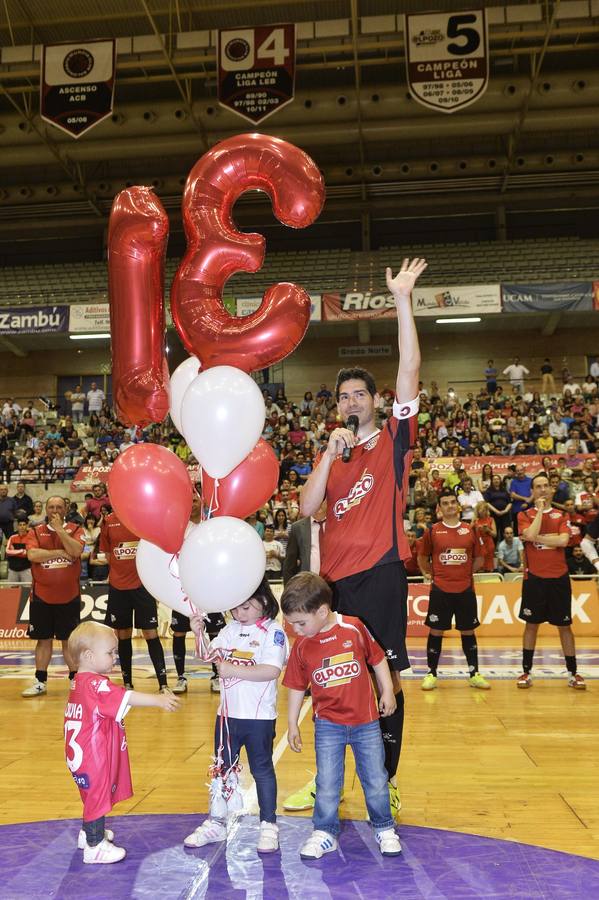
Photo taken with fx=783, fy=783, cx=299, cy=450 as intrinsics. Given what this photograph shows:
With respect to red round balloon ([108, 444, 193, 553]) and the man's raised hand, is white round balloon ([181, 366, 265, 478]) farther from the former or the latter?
the man's raised hand

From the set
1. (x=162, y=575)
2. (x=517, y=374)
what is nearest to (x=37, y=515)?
(x=162, y=575)

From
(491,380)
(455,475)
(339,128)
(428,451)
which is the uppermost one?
(339,128)

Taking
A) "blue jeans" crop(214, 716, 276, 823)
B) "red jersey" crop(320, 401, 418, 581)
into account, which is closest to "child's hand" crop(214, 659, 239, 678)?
"blue jeans" crop(214, 716, 276, 823)

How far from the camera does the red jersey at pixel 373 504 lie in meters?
3.57

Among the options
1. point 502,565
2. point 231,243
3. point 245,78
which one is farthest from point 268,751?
point 245,78

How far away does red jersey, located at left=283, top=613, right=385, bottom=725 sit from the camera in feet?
10.9

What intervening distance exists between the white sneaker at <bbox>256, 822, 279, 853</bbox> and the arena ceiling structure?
17.2 meters

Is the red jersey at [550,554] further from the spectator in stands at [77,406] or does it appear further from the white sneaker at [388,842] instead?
the spectator in stands at [77,406]

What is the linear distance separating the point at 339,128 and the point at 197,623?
797 inches

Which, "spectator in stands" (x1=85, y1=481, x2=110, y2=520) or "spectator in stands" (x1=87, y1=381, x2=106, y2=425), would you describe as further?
"spectator in stands" (x1=87, y1=381, x2=106, y2=425)

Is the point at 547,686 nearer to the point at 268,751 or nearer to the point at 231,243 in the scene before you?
the point at 268,751

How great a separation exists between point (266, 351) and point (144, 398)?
2.03ft

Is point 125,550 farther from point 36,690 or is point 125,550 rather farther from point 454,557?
point 454,557

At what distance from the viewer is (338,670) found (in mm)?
3377
